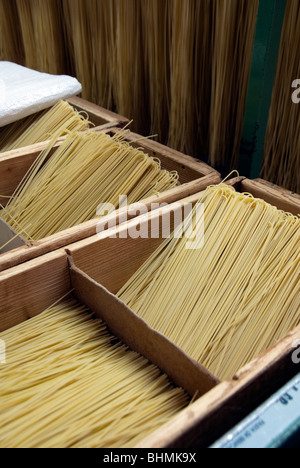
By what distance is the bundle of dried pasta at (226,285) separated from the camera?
2.80 ft

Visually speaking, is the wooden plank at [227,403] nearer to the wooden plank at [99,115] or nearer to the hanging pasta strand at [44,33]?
the wooden plank at [99,115]

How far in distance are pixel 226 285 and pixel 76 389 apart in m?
0.38

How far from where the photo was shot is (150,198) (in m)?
1.12

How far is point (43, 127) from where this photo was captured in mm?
1561

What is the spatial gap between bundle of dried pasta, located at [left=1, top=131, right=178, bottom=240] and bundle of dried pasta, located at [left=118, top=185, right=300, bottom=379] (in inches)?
8.7

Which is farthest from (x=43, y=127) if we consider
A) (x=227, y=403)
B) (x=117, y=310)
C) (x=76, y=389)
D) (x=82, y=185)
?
(x=227, y=403)

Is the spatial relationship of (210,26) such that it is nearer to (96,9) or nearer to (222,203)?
(96,9)

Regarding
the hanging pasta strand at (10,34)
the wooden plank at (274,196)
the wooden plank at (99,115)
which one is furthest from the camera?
the hanging pasta strand at (10,34)

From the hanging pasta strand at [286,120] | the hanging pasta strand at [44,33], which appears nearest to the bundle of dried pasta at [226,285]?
the hanging pasta strand at [286,120]

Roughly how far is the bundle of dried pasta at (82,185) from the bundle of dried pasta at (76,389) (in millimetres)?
371

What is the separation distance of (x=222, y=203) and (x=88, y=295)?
0.40m

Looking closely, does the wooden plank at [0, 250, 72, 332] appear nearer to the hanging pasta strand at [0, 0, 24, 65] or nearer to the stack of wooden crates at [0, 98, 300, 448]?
Result: the stack of wooden crates at [0, 98, 300, 448]

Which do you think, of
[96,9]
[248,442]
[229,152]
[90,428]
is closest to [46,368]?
[90,428]

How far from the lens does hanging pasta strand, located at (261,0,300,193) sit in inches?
46.6
